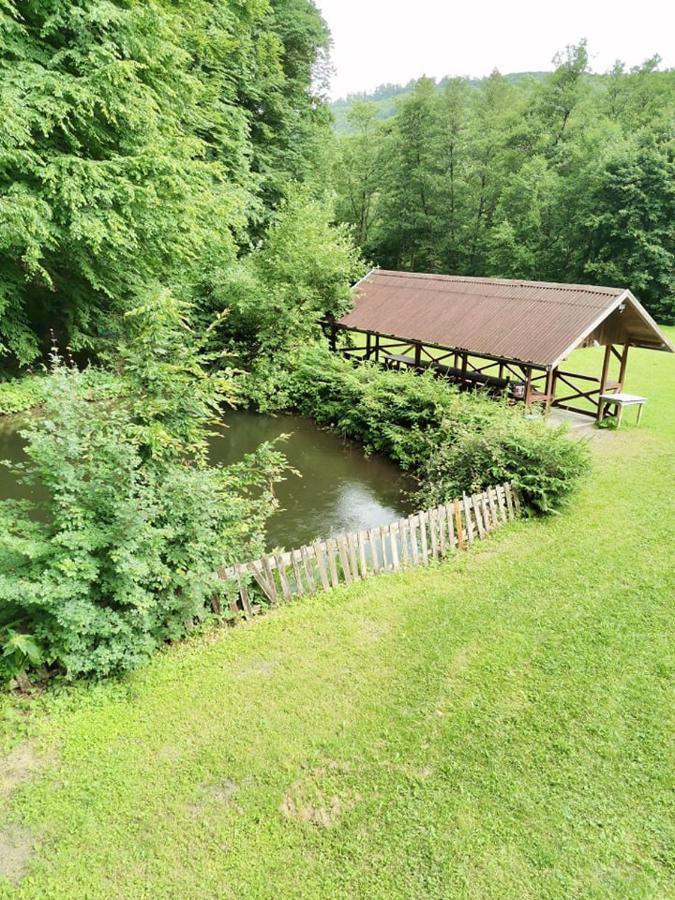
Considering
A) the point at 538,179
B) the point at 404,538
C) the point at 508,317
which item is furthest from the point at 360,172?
the point at 404,538

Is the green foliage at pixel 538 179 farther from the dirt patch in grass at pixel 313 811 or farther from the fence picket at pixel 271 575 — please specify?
the dirt patch in grass at pixel 313 811

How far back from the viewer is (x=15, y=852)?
3.99 metres

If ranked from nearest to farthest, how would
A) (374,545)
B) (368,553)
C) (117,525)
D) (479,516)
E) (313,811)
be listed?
(313,811) < (117,525) < (374,545) < (368,553) < (479,516)

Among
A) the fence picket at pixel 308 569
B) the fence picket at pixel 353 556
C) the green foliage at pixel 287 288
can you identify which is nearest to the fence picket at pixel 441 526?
the fence picket at pixel 353 556

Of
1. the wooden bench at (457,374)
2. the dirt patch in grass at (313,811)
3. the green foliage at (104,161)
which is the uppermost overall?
the green foliage at (104,161)

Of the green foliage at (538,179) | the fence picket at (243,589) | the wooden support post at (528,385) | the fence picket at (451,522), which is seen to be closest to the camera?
the fence picket at (243,589)

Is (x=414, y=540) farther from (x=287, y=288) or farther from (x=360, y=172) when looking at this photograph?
(x=360, y=172)

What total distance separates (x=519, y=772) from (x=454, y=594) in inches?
110

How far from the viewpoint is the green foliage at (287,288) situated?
18484 mm

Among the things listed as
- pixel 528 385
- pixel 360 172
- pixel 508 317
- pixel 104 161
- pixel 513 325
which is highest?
pixel 360 172

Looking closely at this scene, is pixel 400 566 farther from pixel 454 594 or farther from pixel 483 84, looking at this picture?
pixel 483 84

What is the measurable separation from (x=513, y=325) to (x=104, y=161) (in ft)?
36.6

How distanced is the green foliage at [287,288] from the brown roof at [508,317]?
1.19m

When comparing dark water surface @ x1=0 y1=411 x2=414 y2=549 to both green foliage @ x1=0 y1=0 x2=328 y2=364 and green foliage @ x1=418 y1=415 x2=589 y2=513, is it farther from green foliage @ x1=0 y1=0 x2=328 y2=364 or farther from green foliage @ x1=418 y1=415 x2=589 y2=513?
green foliage @ x1=0 y1=0 x2=328 y2=364
